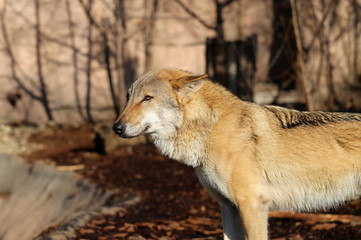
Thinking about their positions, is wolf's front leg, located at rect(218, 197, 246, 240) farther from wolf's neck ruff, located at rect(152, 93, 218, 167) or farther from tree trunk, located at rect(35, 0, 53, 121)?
tree trunk, located at rect(35, 0, 53, 121)

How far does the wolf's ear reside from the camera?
3.82 meters

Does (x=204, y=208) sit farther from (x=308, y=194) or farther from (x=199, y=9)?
(x=199, y=9)

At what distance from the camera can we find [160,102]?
3883 mm

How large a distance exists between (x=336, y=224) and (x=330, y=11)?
658 centimetres

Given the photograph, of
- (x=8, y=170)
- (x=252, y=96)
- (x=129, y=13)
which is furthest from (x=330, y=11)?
(x=8, y=170)

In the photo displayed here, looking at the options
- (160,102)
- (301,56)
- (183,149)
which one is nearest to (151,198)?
(183,149)

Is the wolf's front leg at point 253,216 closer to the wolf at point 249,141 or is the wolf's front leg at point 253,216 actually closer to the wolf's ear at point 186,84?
the wolf at point 249,141

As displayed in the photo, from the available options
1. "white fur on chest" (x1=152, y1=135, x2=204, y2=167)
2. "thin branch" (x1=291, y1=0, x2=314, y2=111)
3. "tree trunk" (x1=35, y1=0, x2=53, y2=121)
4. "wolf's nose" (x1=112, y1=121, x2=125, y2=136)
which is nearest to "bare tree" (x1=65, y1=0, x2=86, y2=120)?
"tree trunk" (x1=35, y1=0, x2=53, y2=121)

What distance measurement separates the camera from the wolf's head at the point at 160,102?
3826 millimetres

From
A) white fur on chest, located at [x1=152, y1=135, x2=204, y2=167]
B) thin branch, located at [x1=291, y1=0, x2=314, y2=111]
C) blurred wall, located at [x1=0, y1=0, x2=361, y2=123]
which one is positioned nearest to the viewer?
white fur on chest, located at [x1=152, y1=135, x2=204, y2=167]

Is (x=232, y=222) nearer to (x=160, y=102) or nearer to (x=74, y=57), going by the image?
(x=160, y=102)

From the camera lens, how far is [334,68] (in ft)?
35.0

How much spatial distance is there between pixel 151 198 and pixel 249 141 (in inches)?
132

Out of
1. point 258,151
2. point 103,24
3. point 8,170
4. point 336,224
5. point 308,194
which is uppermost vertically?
point 103,24
